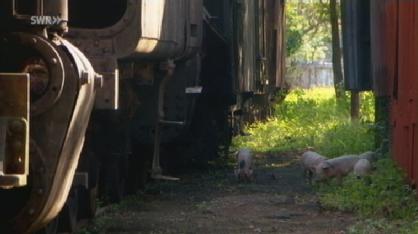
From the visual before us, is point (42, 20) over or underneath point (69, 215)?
over

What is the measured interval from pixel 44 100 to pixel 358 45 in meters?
9.87

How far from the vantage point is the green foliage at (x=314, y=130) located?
21.4 metres

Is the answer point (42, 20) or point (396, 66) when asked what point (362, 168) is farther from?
point (42, 20)

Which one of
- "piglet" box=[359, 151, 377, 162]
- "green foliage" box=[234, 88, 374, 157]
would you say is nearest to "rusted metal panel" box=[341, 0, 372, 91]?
"piglet" box=[359, 151, 377, 162]

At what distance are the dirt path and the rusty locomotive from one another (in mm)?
412

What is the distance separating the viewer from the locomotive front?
23.6 feet

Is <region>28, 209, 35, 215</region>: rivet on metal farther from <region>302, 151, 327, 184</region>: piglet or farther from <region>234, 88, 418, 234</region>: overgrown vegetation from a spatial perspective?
<region>302, 151, 327, 184</region>: piglet

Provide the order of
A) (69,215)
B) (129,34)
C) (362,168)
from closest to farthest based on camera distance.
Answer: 1. (129,34)
2. (69,215)
3. (362,168)

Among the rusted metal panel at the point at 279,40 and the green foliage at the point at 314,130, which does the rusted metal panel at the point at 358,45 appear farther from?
the rusted metal panel at the point at 279,40

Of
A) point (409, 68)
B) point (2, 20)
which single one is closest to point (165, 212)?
point (409, 68)

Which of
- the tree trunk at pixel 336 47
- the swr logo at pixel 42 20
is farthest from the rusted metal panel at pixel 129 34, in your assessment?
the tree trunk at pixel 336 47

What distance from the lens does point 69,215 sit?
10.6 m

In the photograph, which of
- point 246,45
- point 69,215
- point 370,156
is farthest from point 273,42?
point 69,215

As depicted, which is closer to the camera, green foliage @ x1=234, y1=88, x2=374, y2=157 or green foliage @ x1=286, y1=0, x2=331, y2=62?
green foliage @ x1=234, y1=88, x2=374, y2=157
